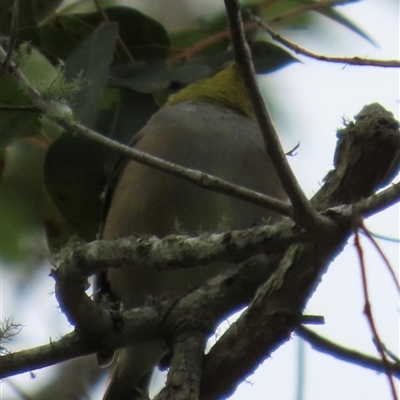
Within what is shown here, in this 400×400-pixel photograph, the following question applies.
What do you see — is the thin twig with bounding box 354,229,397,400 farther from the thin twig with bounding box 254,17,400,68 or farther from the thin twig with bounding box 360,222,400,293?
the thin twig with bounding box 254,17,400,68

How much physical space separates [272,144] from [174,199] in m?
1.44

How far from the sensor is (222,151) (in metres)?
3.44

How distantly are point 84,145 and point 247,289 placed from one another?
1.15m

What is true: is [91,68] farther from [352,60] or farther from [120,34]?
[352,60]

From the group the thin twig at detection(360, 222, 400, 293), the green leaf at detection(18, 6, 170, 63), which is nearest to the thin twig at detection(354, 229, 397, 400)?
the thin twig at detection(360, 222, 400, 293)

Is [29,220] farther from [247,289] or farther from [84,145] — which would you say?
[247,289]

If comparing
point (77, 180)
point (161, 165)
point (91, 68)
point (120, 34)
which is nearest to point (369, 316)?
point (161, 165)

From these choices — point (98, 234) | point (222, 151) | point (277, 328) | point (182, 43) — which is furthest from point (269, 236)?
point (182, 43)

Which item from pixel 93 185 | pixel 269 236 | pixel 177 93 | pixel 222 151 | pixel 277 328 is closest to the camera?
pixel 269 236

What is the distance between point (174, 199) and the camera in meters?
3.30

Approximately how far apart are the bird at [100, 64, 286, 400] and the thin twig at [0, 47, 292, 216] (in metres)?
1.14

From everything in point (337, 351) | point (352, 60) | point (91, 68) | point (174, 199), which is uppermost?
point (91, 68)

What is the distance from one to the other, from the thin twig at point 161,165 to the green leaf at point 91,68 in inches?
32.9

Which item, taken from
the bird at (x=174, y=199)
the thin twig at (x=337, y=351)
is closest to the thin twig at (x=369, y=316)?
the thin twig at (x=337, y=351)
